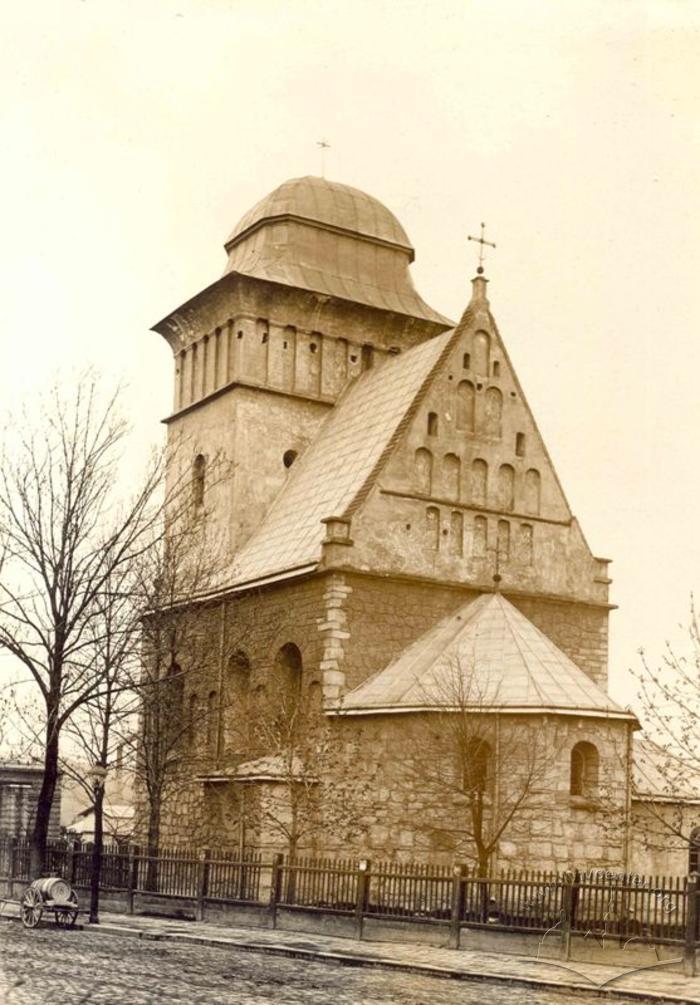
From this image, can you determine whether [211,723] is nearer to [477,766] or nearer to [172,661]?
[172,661]

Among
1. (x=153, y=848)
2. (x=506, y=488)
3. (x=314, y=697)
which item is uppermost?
(x=506, y=488)

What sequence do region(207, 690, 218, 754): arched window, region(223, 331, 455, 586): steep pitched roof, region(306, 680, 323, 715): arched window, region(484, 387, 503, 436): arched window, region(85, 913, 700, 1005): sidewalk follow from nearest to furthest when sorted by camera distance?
region(85, 913, 700, 1005): sidewalk, region(306, 680, 323, 715): arched window, region(223, 331, 455, 586): steep pitched roof, region(484, 387, 503, 436): arched window, region(207, 690, 218, 754): arched window

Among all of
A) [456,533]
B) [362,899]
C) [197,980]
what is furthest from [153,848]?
[197,980]

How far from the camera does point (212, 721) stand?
35.8m

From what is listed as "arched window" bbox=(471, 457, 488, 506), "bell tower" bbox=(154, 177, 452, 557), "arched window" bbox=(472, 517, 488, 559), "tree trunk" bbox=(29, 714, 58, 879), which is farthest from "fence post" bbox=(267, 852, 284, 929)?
"bell tower" bbox=(154, 177, 452, 557)

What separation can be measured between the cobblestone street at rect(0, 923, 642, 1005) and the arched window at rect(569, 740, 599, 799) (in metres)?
10.4

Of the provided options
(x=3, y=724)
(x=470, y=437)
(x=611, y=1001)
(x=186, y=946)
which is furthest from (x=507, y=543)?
(x=611, y=1001)

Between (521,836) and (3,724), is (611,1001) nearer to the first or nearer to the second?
(521,836)

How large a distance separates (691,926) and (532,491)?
18.2 meters

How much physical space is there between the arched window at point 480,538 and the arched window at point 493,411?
Result: 2349 mm

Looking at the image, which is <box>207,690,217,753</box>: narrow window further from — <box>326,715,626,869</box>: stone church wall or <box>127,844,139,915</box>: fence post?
<box>127,844,139,915</box>: fence post

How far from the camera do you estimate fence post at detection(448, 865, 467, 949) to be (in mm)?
21281

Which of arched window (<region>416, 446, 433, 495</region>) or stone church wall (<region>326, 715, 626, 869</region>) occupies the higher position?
arched window (<region>416, 446, 433, 495</region>)

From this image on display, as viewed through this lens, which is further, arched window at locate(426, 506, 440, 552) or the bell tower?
the bell tower
